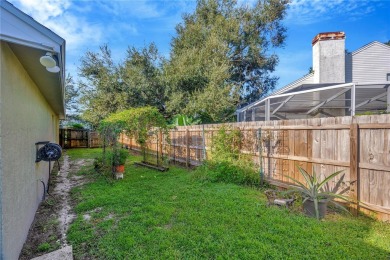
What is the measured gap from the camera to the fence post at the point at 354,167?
12.3 feet

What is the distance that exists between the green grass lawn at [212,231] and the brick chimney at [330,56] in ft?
25.3

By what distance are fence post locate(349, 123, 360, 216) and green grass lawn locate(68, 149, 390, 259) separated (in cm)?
30

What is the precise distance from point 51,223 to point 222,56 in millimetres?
14806

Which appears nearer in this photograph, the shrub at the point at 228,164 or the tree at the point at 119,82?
the shrub at the point at 228,164

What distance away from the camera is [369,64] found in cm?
1056

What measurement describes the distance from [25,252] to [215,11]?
18918 mm

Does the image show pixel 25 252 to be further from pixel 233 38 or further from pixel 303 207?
pixel 233 38

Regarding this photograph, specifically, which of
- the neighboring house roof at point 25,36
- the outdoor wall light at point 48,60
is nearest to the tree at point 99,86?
the neighboring house roof at point 25,36

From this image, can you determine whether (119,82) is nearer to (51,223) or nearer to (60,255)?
(51,223)

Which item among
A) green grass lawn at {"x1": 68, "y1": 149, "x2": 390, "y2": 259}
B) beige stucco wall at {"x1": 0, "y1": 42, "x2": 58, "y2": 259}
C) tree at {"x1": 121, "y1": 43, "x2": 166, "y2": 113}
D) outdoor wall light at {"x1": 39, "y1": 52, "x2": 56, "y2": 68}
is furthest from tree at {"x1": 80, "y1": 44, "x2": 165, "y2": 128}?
outdoor wall light at {"x1": 39, "y1": 52, "x2": 56, "y2": 68}

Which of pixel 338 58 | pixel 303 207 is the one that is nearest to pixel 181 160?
pixel 303 207

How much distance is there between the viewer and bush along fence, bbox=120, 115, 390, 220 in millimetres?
3469

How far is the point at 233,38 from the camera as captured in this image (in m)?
16.9

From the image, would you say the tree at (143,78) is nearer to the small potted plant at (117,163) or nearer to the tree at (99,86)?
the tree at (99,86)
